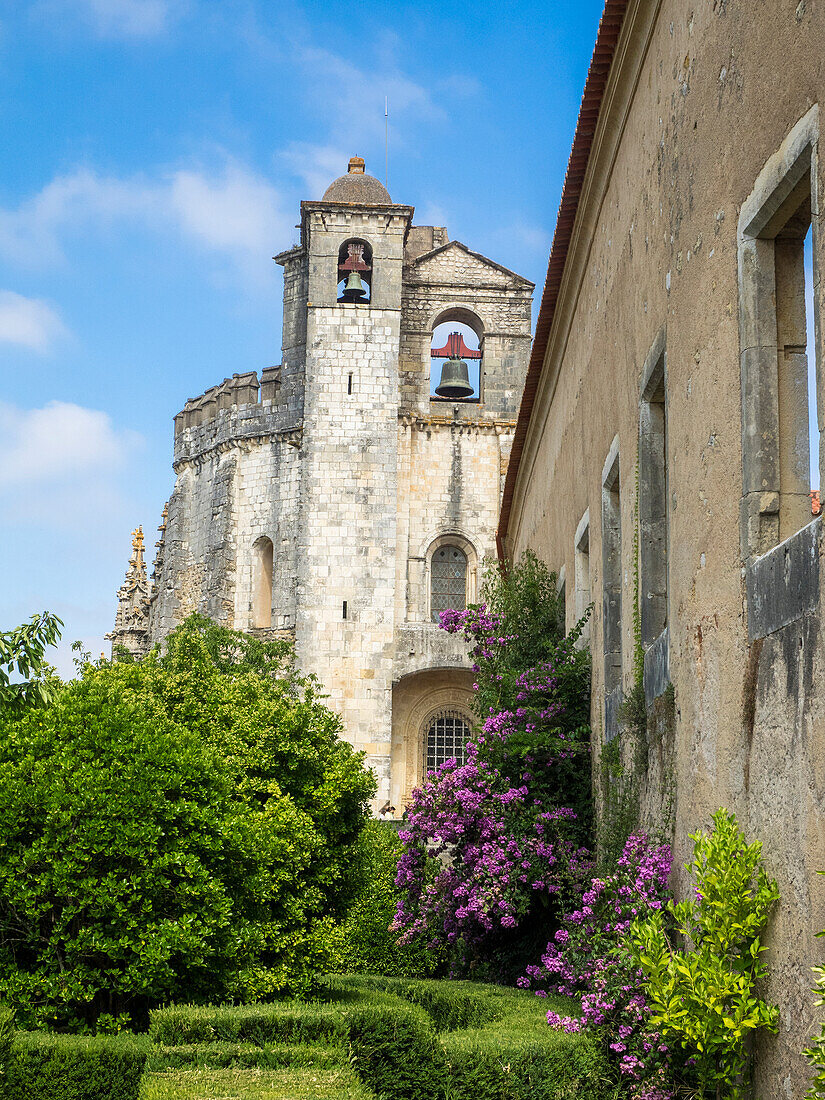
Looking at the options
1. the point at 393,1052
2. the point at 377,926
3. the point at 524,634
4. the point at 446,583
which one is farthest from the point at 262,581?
the point at 393,1052

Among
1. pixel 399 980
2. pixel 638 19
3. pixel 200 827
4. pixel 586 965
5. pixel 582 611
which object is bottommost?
pixel 399 980

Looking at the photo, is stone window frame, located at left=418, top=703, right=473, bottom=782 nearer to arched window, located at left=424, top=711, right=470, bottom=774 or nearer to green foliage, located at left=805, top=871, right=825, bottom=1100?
arched window, located at left=424, top=711, right=470, bottom=774

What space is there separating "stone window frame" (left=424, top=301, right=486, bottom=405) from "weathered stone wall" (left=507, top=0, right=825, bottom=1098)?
23.0 meters

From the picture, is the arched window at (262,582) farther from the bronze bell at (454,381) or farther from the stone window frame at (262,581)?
the bronze bell at (454,381)

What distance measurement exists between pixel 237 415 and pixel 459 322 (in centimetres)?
643

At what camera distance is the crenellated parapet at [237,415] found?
107ft

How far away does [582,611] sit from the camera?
38.8 ft

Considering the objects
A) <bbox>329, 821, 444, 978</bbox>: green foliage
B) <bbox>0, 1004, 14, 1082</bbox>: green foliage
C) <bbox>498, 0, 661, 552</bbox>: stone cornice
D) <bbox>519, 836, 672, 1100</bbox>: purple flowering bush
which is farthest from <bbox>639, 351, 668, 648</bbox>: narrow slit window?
<bbox>329, 821, 444, 978</bbox>: green foliage

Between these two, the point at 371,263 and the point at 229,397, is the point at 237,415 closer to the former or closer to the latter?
the point at 229,397

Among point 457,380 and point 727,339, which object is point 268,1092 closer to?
point 727,339

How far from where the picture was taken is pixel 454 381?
3272cm

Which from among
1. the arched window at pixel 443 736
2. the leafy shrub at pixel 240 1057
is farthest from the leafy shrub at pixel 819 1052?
the arched window at pixel 443 736

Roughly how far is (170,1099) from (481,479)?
26.5 meters

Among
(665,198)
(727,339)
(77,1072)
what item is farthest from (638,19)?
(77,1072)
